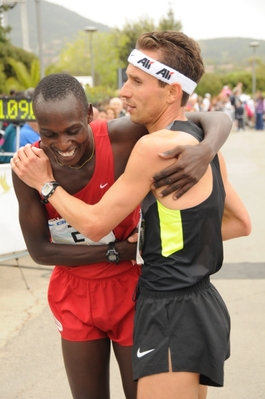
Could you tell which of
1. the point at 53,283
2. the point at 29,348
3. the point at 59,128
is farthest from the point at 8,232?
the point at 59,128

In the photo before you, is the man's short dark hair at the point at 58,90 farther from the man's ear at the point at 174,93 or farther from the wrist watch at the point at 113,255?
the wrist watch at the point at 113,255

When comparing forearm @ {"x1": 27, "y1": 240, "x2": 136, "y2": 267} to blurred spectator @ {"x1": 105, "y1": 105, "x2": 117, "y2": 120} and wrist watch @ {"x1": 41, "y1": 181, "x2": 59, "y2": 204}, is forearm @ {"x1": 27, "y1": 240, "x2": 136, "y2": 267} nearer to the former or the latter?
wrist watch @ {"x1": 41, "y1": 181, "x2": 59, "y2": 204}

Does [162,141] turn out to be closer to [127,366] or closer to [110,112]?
[127,366]

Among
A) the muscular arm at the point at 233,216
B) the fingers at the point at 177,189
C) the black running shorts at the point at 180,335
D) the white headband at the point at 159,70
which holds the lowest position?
the black running shorts at the point at 180,335

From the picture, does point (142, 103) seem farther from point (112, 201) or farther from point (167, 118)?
point (112, 201)

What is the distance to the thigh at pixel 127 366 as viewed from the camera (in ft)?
9.48

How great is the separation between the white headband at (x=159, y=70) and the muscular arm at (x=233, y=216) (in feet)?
1.65

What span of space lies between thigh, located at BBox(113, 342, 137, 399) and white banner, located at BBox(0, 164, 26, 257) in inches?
137

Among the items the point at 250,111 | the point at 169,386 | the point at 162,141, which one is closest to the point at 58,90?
the point at 162,141

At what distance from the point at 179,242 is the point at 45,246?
0.72 meters

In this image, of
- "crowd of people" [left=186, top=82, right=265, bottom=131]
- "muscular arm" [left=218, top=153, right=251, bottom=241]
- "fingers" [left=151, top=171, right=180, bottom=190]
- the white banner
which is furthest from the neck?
"crowd of people" [left=186, top=82, right=265, bottom=131]

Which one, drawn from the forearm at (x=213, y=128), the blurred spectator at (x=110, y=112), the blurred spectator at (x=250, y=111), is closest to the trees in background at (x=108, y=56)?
the blurred spectator at (x=250, y=111)

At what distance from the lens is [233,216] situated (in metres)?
2.87

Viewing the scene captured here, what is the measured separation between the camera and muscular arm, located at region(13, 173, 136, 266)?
9.02 ft
